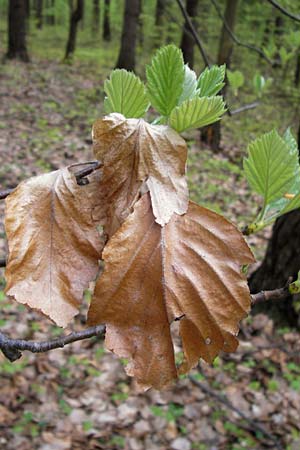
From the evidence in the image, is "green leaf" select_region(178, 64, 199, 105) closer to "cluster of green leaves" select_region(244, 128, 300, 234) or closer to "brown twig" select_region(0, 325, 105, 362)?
"cluster of green leaves" select_region(244, 128, 300, 234)

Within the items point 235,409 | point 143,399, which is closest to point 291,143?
point 235,409

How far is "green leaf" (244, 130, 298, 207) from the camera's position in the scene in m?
0.51

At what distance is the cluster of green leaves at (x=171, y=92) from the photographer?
1.48ft

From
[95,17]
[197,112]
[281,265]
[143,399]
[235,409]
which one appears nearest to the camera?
[197,112]

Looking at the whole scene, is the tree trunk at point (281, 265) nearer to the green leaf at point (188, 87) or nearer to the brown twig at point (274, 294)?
the brown twig at point (274, 294)

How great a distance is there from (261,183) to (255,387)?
3080 millimetres

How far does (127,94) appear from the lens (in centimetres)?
51

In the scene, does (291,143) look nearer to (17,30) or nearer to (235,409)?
(235,409)

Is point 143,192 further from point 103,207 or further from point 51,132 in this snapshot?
point 51,132

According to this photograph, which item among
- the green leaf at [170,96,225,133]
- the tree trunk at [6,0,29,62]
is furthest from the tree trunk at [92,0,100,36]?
the green leaf at [170,96,225,133]

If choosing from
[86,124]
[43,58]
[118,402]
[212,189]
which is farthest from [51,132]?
[43,58]

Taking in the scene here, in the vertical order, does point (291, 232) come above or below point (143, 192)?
below

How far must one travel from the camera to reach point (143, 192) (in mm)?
495

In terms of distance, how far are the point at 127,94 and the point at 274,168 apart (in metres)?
0.18
